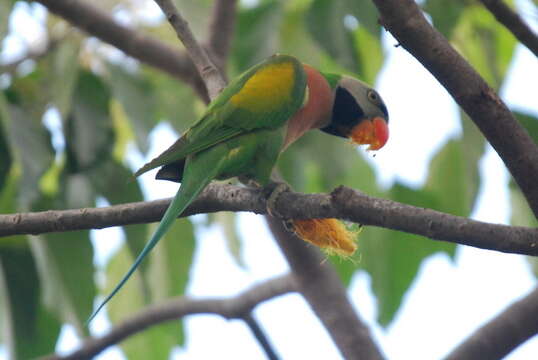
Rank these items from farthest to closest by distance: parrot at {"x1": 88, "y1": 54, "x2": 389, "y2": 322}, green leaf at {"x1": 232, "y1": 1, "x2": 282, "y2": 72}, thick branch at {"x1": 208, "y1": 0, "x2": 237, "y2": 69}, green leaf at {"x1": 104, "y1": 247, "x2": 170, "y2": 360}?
green leaf at {"x1": 104, "y1": 247, "x2": 170, "y2": 360}, green leaf at {"x1": 232, "y1": 1, "x2": 282, "y2": 72}, thick branch at {"x1": 208, "y1": 0, "x2": 237, "y2": 69}, parrot at {"x1": 88, "y1": 54, "x2": 389, "y2": 322}

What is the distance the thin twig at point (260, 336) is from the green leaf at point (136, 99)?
82 cm

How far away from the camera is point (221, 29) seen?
12.6ft

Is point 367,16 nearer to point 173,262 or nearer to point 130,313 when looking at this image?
point 173,262

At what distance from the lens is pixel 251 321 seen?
3664mm

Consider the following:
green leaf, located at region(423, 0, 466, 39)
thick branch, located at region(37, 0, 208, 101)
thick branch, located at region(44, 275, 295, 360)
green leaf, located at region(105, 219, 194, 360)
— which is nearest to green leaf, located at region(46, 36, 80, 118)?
thick branch, located at region(37, 0, 208, 101)

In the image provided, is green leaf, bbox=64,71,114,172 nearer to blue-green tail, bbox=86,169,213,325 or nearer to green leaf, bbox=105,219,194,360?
green leaf, bbox=105,219,194,360

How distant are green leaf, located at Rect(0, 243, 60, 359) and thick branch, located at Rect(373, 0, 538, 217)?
2002 millimetres

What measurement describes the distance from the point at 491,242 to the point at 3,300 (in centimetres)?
208

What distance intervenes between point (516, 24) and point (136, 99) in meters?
1.89

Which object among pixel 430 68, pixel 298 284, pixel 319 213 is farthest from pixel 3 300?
pixel 430 68

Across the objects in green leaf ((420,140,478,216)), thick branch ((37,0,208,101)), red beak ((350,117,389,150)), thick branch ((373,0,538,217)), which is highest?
thick branch ((373,0,538,217))

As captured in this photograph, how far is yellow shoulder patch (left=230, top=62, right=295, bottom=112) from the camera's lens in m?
3.09

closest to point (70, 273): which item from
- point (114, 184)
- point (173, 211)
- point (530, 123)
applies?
point (114, 184)

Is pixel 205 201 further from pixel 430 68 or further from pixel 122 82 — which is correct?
pixel 122 82
